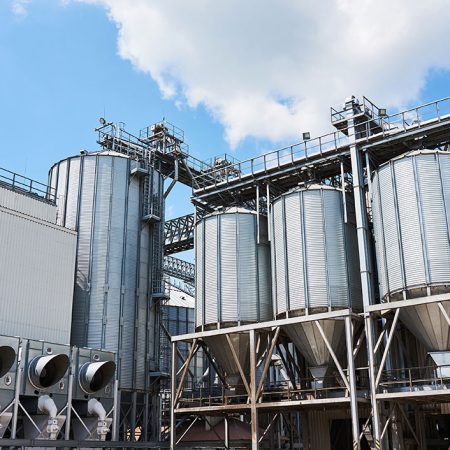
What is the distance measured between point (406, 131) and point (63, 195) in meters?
22.1

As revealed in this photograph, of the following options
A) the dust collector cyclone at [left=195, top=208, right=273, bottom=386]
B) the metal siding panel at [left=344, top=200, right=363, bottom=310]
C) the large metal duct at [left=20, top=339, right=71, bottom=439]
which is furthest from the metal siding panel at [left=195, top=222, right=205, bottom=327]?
the metal siding panel at [left=344, top=200, right=363, bottom=310]

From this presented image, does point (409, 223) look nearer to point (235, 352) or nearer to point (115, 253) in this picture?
point (235, 352)

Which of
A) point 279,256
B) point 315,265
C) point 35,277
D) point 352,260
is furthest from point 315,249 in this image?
point 35,277

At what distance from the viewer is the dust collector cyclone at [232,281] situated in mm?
30438

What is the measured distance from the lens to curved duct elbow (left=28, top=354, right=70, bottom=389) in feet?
92.7

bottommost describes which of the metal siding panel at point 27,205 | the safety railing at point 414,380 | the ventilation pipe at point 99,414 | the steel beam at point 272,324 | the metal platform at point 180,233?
the ventilation pipe at point 99,414

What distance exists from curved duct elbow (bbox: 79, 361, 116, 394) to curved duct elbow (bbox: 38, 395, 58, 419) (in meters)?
2.47

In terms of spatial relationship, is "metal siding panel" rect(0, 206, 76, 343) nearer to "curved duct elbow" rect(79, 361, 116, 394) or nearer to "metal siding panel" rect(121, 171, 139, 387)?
"metal siding panel" rect(121, 171, 139, 387)

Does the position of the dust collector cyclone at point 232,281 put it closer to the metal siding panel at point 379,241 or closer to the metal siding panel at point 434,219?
the metal siding panel at point 379,241

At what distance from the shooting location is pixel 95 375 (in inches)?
1251

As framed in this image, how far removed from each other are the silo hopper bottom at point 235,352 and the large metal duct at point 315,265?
232 cm

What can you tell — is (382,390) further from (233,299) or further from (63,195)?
(63,195)

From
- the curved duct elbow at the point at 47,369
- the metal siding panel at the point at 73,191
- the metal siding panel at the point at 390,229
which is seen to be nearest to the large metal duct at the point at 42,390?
the curved duct elbow at the point at 47,369

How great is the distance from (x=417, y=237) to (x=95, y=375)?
58.0 feet
